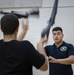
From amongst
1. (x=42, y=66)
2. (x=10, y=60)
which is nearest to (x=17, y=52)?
(x=10, y=60)

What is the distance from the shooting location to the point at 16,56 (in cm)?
124

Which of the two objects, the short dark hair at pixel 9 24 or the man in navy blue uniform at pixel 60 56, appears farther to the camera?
the man in navy blue uniform at pixel 60 56

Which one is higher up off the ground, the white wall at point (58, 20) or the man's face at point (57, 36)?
the white wall at point (58, 20)

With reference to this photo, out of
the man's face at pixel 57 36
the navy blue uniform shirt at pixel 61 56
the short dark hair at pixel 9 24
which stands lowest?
the navy blue uniform shirt at pixel 61 56

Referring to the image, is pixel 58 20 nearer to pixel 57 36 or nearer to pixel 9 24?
pixel 57 36

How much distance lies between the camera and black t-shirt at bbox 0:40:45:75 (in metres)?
1.23

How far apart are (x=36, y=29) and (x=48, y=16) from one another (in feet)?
1.01

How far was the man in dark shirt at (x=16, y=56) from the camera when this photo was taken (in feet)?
4.03

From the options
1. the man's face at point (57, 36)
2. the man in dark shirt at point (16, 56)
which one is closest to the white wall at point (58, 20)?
the man's face at point (57, 36)

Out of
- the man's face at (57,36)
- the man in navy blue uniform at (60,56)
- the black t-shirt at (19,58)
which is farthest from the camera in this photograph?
the man's face at (57,36)

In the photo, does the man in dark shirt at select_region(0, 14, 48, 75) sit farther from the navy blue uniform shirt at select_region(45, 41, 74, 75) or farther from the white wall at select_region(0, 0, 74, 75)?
the white wall at select_region(0, 0, 74, 75)

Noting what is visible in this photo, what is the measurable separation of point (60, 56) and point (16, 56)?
1.54m

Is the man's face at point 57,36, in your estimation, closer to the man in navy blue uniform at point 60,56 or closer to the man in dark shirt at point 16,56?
the man in navy blue uniform at point 60,56

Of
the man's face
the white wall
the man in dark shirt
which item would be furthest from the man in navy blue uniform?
the man in dark shirt
